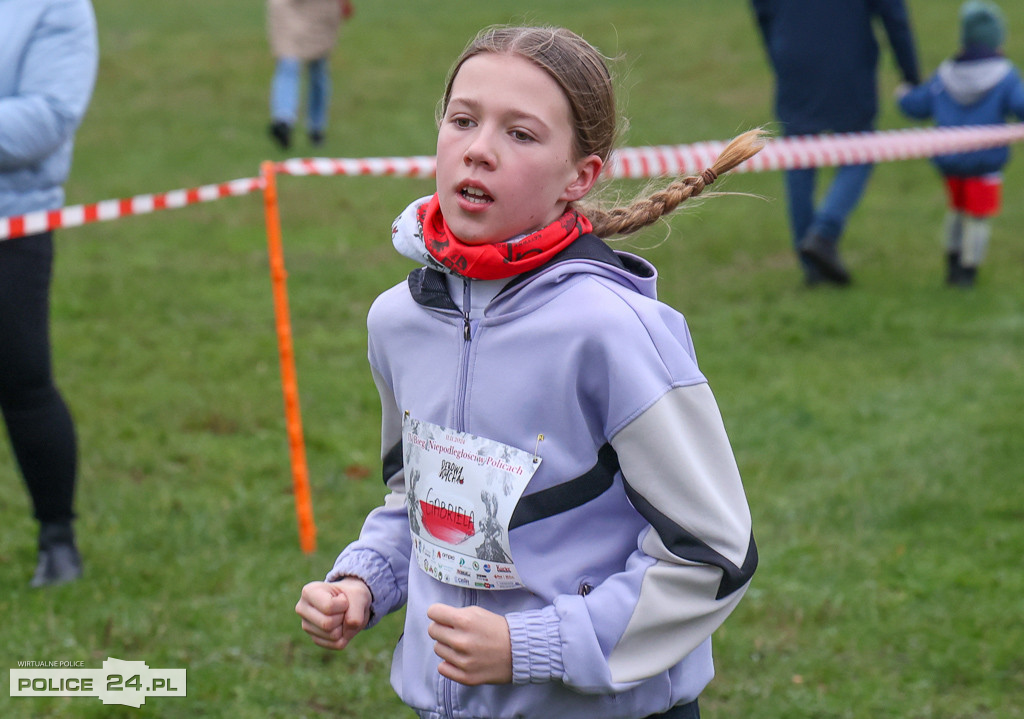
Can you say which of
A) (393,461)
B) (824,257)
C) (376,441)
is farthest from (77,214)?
(824,257)

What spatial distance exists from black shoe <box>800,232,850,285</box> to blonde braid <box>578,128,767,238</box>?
19.7ft

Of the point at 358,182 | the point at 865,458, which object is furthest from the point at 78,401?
the point at 358,182

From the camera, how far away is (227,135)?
12.9m

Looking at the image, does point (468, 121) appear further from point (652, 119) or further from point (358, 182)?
point (652, 119)

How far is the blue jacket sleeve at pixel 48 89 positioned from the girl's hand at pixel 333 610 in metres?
2.27

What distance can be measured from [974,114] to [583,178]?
7.10 meters

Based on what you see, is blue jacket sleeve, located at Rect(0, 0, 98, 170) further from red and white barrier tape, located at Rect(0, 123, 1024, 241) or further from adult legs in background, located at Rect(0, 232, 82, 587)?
red and white barrier tape, located at Rect(0, 123, 1024, 241)

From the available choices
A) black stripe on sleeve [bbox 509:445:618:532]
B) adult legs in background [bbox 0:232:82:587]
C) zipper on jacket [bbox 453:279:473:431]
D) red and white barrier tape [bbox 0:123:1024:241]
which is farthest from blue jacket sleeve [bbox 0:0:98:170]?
black stripe on sleeve [bbox 509:445:618:532]

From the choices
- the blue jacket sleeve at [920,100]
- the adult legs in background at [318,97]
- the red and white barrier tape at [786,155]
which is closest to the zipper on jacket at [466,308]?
the red and white barrier tape at [786,155]

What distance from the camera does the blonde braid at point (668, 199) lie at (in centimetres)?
199

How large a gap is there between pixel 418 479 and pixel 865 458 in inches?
150

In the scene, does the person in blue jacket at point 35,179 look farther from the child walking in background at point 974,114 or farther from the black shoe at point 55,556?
the child walking in background at point 974,114

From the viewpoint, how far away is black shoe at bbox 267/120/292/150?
11.9 m

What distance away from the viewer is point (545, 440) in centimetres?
184
